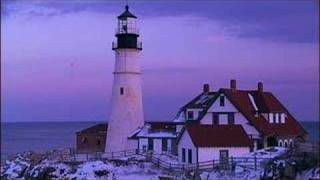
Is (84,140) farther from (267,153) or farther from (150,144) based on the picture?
(267,153)

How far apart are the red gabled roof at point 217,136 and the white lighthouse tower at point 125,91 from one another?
5127mm

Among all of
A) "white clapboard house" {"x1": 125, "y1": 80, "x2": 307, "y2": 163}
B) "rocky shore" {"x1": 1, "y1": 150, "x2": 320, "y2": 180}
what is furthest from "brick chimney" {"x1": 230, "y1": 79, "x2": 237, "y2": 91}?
"rocky shore" {"x1": 1, "y1": 150, "x2": 320, "y2": 180}

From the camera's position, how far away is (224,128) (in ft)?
104

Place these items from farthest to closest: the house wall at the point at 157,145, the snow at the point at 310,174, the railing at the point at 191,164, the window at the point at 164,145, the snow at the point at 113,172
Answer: the house wall at the point at 157,145 → the window at the point at 164,145 → the snow at the point at 113,172 → the railing at the point at 191,164 → the snow at the point at 310,174

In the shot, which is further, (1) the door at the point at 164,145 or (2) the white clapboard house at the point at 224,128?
(1) the door at the point at 164,145

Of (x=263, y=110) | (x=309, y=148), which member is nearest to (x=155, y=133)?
(x=263, y=110)

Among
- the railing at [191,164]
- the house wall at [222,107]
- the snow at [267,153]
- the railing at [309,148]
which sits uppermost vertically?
the house wall at [222,107]

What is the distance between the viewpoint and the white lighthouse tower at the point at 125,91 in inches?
1400

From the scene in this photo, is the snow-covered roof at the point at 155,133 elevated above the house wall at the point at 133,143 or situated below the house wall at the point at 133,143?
above

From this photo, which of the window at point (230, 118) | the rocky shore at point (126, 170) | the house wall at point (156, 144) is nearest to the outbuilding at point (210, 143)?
the window at point (230, 118)

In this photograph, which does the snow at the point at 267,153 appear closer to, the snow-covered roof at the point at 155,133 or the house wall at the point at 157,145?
the snow-covered roof at the point at 155,133

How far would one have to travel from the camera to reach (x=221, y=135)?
31.0m

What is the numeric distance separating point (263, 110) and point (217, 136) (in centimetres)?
436

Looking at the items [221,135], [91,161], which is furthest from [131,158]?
[221,135]
